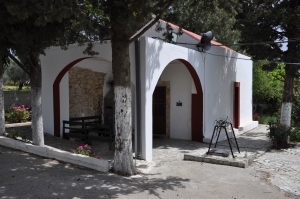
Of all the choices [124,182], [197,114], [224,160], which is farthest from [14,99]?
[224,160]

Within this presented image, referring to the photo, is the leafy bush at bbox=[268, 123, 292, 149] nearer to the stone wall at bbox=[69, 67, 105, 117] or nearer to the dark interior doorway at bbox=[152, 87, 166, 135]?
the dark interior doorway at bbox=[152, 87, 166, 135]

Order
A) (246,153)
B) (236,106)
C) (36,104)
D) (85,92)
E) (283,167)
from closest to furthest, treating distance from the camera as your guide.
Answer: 1. (283,167)
2. (36,104)
3. (246,153)
4. (85,92)
5. (236,106)

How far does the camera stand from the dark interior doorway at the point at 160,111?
11.8 m

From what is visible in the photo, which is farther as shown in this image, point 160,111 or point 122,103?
point 160,111

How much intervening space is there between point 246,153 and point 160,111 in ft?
14.2

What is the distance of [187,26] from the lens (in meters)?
20.5

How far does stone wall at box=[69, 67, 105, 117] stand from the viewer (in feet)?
35.1

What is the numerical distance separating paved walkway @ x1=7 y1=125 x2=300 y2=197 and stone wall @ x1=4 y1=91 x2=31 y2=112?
390 cm

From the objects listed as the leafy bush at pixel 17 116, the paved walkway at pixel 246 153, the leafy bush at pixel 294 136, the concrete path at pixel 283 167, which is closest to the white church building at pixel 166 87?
the paved walkway at pixel 246 153

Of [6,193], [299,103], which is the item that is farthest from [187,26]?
[6,193]

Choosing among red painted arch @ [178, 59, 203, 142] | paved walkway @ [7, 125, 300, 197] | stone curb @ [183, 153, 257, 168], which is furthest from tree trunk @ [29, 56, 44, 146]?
red painted arch @ [178, 59, 203, 142]

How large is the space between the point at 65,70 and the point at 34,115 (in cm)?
243

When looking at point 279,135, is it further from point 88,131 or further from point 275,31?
point 88,131

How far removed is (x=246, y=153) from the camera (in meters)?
8.38
